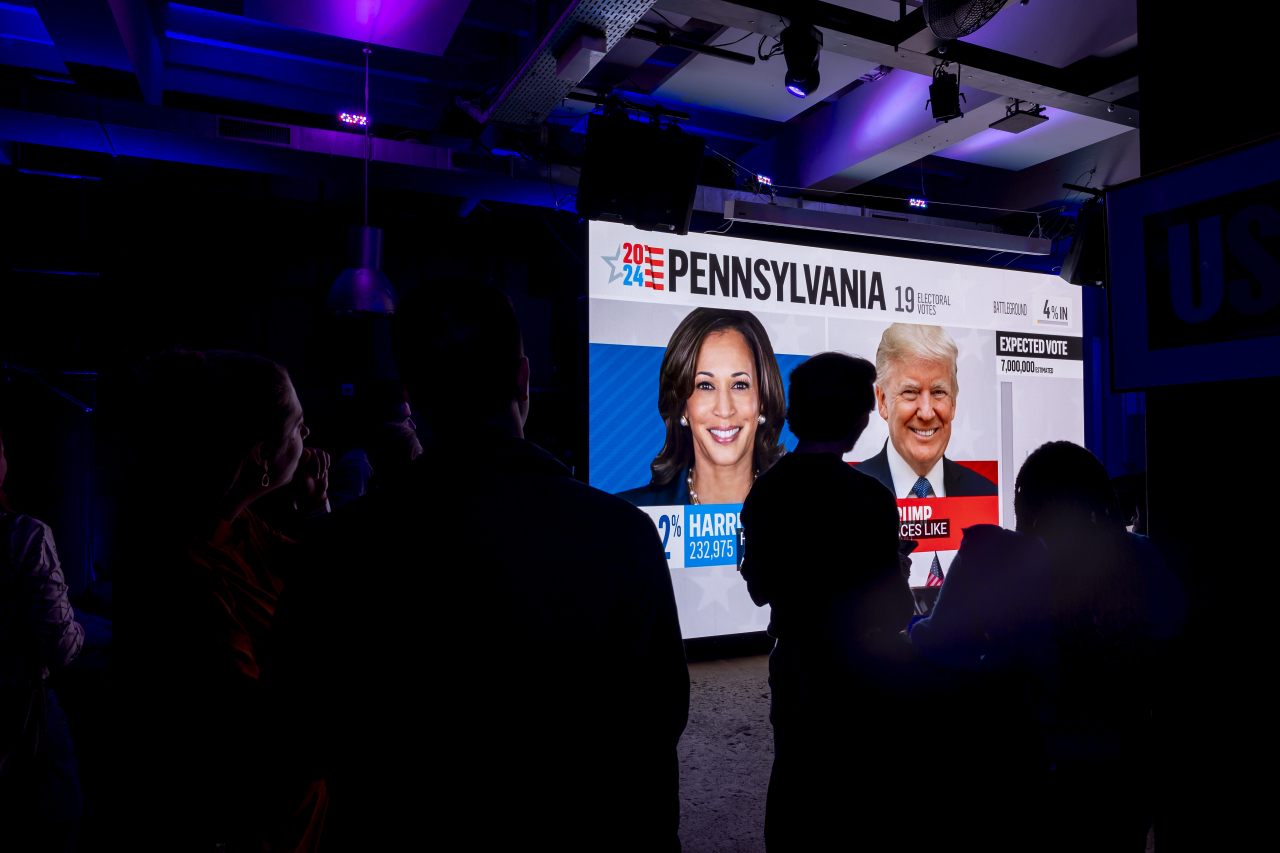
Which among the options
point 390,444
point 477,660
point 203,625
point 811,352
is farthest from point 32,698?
point 811,352

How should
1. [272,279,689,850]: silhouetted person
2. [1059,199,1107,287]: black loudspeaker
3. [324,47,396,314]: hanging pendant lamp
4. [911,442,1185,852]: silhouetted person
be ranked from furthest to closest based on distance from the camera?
[1059,199,1107,287]: black loudspeaker → [324,47,396,314]: hanging pendant lamp → [911,442,1185,852]: silhouetted person → [272,279,689,850]: silhouetted person

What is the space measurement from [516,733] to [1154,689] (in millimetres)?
1342

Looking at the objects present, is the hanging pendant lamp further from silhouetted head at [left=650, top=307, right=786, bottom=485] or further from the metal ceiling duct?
silhouetted head at [left=650, top=307, right=786, bottom=485]

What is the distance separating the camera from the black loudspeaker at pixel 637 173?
152 inches

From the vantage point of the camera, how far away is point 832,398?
167 cm

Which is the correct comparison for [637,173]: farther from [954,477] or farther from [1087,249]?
[954,477]

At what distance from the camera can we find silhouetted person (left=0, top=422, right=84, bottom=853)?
1.54 meters

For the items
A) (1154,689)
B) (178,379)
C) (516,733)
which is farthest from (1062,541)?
(178,379)

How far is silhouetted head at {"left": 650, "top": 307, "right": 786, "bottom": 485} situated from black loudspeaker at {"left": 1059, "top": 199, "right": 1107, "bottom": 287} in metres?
2.20

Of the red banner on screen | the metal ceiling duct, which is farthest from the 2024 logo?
the red banner on screen

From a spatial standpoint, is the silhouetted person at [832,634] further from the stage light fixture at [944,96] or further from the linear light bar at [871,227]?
the linear light bar at [871,227]

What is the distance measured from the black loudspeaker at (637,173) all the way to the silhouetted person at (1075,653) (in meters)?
2.98

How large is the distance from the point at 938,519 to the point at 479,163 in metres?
4.22

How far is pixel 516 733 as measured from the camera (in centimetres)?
87
